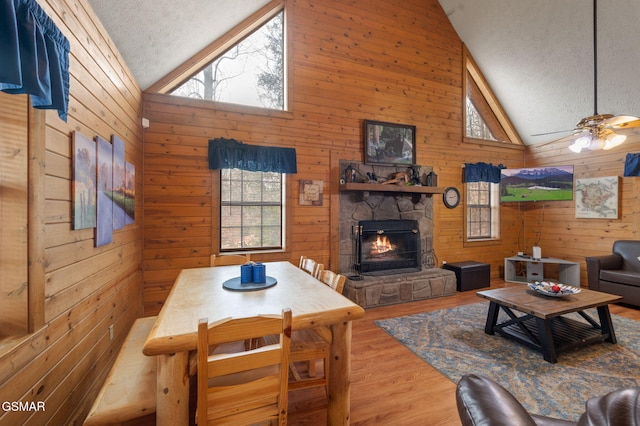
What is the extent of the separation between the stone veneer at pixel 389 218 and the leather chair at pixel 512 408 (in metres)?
2.79

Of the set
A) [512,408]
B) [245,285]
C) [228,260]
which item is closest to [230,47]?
[228,260]

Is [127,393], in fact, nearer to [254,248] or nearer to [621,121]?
[254,248]

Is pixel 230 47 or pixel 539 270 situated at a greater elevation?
pixel 230 47

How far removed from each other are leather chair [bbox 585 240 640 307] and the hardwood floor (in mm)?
3443

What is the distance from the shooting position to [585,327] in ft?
9.44

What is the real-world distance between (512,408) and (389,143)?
4159 millimetres

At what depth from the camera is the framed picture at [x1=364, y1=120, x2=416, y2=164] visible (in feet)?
14.6

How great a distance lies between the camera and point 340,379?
5.44 feet

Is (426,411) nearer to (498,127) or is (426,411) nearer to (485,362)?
(485,362)

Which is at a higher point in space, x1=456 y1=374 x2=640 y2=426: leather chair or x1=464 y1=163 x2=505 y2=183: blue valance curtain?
x1=464 y1=163 x2=505 y2=183: blue valance curtain

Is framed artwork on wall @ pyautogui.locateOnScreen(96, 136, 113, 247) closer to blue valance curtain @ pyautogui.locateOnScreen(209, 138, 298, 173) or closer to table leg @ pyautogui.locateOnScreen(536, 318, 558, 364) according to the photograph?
blue valance curtain @ pyautogui.locateOnScreen(209, 138, 298, 173)

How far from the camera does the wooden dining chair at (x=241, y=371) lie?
1136mm

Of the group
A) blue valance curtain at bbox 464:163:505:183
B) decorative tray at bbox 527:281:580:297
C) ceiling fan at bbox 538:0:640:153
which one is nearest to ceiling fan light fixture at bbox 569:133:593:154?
ceiling fan at bbox 538:0:640:153

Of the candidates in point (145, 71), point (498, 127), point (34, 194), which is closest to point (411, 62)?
point (498, 127)
